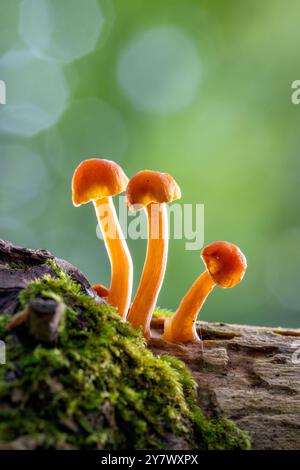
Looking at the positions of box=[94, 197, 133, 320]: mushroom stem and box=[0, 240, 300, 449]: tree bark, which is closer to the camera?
box=[0, 240, 300, 449]: tree bark

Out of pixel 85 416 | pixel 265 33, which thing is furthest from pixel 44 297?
pixel 265 33

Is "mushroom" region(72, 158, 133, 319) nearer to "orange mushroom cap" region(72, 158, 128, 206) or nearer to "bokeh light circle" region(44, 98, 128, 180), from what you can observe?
"orange mushroom cap" region(72, 158, 128, 206)

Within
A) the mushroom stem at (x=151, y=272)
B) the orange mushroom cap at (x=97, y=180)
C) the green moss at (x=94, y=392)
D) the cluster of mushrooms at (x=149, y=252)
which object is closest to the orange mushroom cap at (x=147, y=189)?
the cluster of mushrooms at (x=149, y=252)

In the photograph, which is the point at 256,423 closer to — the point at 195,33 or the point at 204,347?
the point at 204,347

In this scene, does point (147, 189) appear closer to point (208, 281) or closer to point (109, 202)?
point (109, 202)

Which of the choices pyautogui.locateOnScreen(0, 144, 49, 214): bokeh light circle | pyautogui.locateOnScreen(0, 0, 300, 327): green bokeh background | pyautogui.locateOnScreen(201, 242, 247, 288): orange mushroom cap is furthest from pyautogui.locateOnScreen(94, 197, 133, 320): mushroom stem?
pyautogui.locateOnScreen(0, 144, 49, 214): bokeh light circle

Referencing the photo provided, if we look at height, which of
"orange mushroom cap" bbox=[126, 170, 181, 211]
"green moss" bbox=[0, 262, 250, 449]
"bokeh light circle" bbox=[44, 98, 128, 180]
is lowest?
"green moss" bbox=[0, 262, 250, 449]
